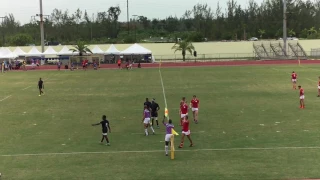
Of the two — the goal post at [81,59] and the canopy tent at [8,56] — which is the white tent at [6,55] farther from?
the goal post at [81,59]


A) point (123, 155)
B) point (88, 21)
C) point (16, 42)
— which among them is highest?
point (88, 21)

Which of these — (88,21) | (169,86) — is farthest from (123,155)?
(88,21)

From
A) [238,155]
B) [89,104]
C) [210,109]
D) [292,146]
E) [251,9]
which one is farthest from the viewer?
[251,9]

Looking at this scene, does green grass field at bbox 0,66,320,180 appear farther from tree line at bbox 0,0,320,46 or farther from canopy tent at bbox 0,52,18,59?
tree line at bbox 0,0,320,46

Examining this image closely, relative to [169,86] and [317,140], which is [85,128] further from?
[169,86]

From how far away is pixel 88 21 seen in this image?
136 m

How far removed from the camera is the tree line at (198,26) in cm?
11862

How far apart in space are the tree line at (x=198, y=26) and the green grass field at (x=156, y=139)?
275ft

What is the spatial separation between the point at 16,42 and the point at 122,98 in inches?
3366

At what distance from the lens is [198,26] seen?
13062cm

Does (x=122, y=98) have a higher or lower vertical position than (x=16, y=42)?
lower

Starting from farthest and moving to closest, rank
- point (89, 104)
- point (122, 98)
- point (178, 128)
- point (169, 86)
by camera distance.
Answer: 1. point (169, 86)
2. point (122, 98)
3. point (89, 104)
4. point (178, 128)

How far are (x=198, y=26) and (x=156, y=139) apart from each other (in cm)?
11605

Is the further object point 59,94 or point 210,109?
point 59,94
